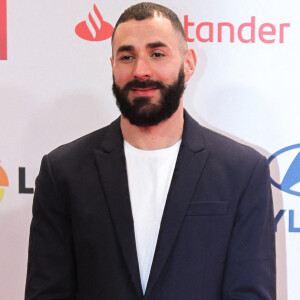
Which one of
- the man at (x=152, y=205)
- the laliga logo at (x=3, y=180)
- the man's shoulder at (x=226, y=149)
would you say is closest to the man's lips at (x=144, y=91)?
the man at (x=152, y=205)

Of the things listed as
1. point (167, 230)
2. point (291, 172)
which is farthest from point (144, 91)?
point (291, 172)

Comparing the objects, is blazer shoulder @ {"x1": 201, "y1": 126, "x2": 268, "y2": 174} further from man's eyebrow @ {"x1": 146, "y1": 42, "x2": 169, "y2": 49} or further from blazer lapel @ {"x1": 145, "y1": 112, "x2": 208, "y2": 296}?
man's eyebrow @ {"x1": 146, "y1": 42, "x2": 169, "y2": 49}

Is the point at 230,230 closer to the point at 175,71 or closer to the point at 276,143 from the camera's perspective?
the point at 175,71

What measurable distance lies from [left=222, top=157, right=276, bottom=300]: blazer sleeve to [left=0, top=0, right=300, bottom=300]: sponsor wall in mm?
595

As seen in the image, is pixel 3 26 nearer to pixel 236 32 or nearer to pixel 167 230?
pixel 236 32

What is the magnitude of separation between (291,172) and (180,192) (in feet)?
2.46

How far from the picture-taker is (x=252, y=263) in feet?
4.29

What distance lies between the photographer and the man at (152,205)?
132 cm

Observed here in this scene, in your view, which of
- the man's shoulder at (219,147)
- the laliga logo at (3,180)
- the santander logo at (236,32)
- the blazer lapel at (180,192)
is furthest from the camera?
the laliga logo at (3,180)

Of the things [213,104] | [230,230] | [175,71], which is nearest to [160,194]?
[230,230]

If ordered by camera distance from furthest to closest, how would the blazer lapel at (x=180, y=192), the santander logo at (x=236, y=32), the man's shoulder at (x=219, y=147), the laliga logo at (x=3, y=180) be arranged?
the laliga logo at (x=3, y=180), the santander logo at (x=236, y=32), the man's shoulder at (x=219, y=147), the blazer lapel at (x=180, y=192)

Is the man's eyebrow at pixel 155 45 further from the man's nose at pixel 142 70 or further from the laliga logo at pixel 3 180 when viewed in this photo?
the laliga logo at pixel 3 180

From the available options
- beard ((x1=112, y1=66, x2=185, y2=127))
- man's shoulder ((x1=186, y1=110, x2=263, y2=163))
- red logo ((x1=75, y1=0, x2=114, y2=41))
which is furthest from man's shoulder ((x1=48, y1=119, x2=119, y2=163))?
red logo ((x1=75, y1=0, x2=114, y2=41))

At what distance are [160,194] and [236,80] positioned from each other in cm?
71
